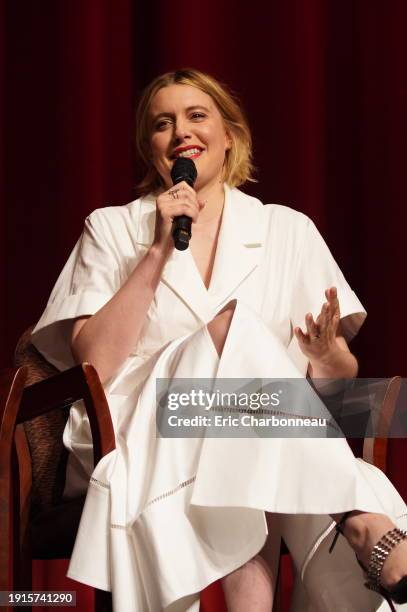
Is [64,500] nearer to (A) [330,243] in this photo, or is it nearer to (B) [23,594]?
(B) [23,594]

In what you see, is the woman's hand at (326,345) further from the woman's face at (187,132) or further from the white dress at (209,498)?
the woman's face at (187,132)

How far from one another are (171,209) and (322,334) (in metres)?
0.30

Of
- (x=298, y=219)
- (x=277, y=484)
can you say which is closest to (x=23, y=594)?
(x=277, y=484)

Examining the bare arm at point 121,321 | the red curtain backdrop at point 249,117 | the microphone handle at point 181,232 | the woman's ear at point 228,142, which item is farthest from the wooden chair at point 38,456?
the red curtain backdrop at point 249,117

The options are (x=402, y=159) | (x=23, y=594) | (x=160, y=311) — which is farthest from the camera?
(x=402, y=159)

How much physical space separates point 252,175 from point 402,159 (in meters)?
0.35

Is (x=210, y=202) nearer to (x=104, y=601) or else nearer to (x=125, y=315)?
(x=125, y=315)

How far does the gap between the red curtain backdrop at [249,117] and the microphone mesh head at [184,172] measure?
0.63 meters

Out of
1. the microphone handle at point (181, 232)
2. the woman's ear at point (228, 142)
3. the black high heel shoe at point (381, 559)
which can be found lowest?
→ the black high heel shoe at point (381, 559)

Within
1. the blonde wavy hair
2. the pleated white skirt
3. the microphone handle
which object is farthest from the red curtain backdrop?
the pleated white skirt

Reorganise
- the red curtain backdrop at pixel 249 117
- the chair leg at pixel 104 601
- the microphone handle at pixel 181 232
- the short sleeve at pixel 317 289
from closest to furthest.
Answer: the chair leg at pixel 104 601
the microphone handle at pixel 181 232
the short sleeve at pixel 317 289
the red curtain backdrop at pixel 249 117

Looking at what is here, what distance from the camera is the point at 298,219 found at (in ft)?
6.06

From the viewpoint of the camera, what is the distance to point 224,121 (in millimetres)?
1914

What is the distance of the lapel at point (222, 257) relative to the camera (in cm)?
168
